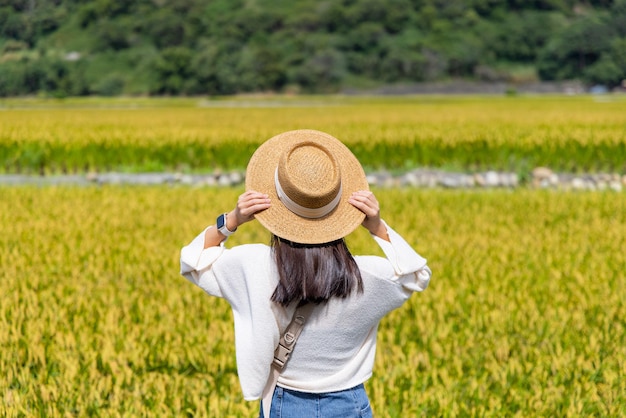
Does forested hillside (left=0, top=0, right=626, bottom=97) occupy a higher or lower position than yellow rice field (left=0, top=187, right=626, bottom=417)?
lower

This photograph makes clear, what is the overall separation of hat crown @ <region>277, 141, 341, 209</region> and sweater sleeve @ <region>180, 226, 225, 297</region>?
0.30 metres

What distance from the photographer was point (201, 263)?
1853mm

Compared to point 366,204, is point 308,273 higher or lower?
lower

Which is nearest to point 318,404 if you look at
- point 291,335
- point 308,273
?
point 291,335

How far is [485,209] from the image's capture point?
8.20 m

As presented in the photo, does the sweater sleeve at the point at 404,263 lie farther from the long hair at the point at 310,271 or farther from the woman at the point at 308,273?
the long hair at the point at 310,271

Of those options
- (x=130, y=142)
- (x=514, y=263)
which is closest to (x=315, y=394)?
(x=514, y=263)

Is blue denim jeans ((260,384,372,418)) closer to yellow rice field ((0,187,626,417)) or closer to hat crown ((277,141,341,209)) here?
hat crown ((277,141,341,209))

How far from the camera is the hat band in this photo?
5.56ft

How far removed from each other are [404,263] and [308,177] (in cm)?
34

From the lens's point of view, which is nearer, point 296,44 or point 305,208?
point 305,208

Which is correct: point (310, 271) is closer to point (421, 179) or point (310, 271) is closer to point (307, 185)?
point (307, 185)

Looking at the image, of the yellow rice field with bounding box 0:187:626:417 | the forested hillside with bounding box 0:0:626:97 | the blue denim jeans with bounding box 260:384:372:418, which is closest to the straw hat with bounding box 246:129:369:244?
the blue denim jeans with bounding box 260:384:372:418

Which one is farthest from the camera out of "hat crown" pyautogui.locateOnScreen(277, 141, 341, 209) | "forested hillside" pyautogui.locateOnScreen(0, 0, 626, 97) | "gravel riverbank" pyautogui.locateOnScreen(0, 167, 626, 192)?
"forested hillside" pyautogui.locateOnScreen(0, 0, 626, 97)
